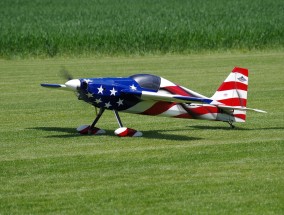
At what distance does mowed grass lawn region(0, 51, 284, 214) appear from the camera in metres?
10.6

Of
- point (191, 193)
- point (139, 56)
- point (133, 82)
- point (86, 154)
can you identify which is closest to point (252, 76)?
point (139, 56)

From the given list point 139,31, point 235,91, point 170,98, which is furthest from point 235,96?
point 139,31

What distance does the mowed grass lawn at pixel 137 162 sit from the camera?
1055cm

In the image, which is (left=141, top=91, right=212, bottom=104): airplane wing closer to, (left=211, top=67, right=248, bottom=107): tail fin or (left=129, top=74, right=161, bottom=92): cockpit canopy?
(left=129, top=74, right=161, bottom=92): cockpit canopy

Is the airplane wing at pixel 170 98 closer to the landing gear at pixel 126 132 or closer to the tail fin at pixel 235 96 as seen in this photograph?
the landing gear at pixel 126 132

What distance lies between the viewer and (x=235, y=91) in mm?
16547

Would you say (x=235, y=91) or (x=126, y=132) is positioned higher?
(x=235, y=91)

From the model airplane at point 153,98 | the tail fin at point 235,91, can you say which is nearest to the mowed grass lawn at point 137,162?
the model airplane at point 153,98

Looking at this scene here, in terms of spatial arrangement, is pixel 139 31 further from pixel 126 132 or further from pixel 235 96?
pixel 126 132

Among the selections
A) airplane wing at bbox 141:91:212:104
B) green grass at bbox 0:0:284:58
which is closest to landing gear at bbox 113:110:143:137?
airplane wing at bbox 141:91:212:104

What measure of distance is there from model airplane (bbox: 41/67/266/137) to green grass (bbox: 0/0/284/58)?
19.7 metres

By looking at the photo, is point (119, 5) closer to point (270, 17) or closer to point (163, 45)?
point (270, 17)

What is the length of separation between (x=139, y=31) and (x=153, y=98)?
2257cm

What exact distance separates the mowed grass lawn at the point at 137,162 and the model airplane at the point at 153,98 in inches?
14.8
